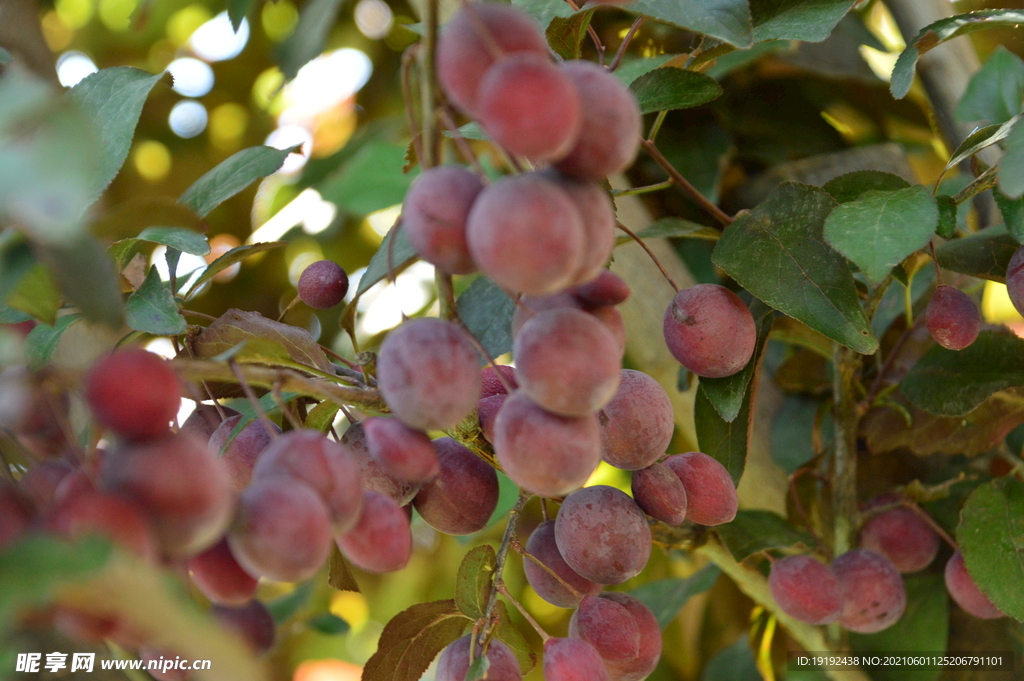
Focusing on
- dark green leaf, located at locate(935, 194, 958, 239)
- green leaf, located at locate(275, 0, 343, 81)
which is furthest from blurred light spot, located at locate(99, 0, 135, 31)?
dark green leaf, located at locate(935, 194, 958, 239)

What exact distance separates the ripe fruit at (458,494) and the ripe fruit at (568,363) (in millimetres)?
119

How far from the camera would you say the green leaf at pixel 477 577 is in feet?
1.60

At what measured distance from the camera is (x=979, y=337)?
0.65 m

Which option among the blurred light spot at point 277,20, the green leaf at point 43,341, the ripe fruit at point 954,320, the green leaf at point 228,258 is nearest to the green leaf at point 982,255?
the ripe fruit at point 954,320

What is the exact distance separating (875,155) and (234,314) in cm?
75

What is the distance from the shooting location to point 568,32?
0.58 m

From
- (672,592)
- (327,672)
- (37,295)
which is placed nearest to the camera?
(37,295)

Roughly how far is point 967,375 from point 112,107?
63 cm

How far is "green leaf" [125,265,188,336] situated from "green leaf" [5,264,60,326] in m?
0.05

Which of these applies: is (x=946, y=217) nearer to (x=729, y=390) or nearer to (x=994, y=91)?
(x=729, y=390)

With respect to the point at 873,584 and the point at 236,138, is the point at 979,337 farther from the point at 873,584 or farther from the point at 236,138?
the point at 236,138

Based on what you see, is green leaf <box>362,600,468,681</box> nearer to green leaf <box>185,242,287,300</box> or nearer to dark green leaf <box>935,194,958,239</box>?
green leaf <box>185,242,287,300</box>

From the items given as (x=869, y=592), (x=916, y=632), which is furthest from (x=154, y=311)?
(x=916, y=632)

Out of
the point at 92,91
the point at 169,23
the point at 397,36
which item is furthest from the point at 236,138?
the point at 92,91
